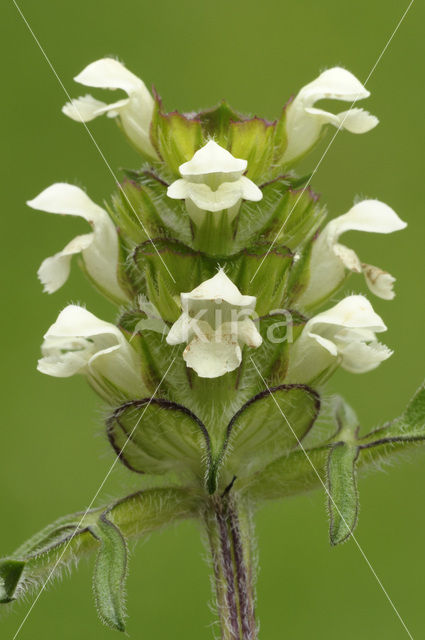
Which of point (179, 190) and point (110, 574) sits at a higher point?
point (179, 190)

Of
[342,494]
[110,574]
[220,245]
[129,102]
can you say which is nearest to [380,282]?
[220,245]

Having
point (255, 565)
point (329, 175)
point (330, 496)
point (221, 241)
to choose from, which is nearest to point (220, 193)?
point (221, 241)

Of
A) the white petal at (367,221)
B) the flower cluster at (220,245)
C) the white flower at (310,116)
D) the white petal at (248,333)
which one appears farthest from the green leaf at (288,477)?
the white flower at (310,116)

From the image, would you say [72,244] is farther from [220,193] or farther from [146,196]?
[220,193]

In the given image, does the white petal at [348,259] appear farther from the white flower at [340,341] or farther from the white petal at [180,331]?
the white petal at [180,331]

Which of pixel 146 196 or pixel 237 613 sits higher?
pixel 146 196

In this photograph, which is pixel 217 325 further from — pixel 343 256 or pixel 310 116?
pixel 310 116
